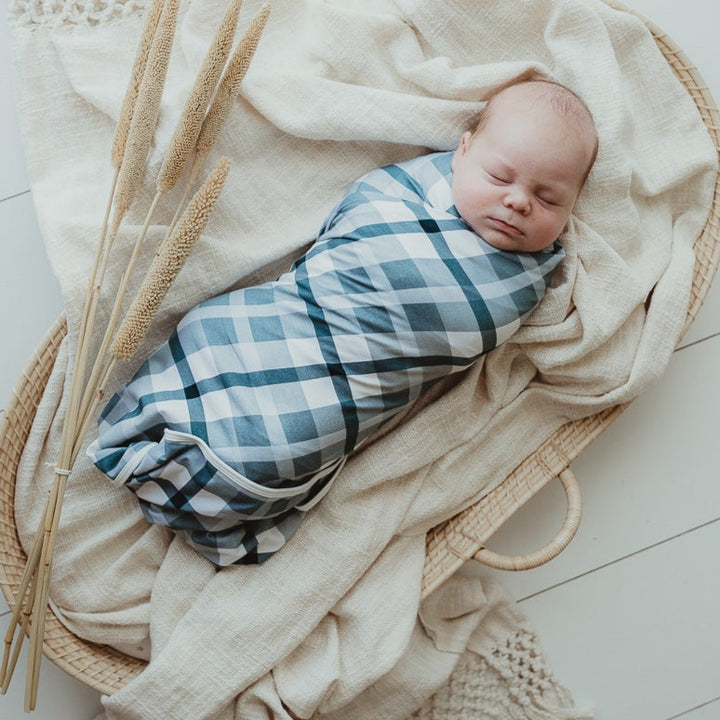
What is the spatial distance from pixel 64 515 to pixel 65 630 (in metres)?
0.16

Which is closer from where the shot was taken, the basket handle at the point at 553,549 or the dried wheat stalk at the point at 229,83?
the dried wheat stalk at the point at 229,83

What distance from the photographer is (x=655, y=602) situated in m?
1.37

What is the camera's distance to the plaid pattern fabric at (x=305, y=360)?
105 cm

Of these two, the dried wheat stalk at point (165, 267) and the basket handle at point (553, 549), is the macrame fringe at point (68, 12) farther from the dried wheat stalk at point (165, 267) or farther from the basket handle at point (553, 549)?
the basket handle at point (553, 549)

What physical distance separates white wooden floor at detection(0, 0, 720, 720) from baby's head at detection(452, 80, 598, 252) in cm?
41

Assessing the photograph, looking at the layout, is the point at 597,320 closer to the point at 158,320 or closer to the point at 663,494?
the point at 663,494

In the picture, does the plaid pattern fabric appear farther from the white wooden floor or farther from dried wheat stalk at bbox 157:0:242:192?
the white wooden floor

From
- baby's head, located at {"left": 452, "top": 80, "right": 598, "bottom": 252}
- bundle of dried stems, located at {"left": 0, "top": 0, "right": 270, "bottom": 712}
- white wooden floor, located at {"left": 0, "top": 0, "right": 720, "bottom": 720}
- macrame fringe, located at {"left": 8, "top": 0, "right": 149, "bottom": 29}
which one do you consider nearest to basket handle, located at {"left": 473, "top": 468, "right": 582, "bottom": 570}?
white wooden floor, located at {"left": 0, "top": 0, "right": 720, "bottom": 720}

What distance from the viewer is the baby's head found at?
104cm

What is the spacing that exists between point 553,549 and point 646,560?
0.29 metres

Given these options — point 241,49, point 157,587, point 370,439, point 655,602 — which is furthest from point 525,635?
point 241,49

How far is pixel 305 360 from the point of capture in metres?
1.07

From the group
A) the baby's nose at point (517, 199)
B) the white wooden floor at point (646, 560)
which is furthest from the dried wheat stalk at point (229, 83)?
the white wooden floor at point (646, 560)

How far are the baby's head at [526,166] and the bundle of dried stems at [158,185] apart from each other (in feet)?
1.00
